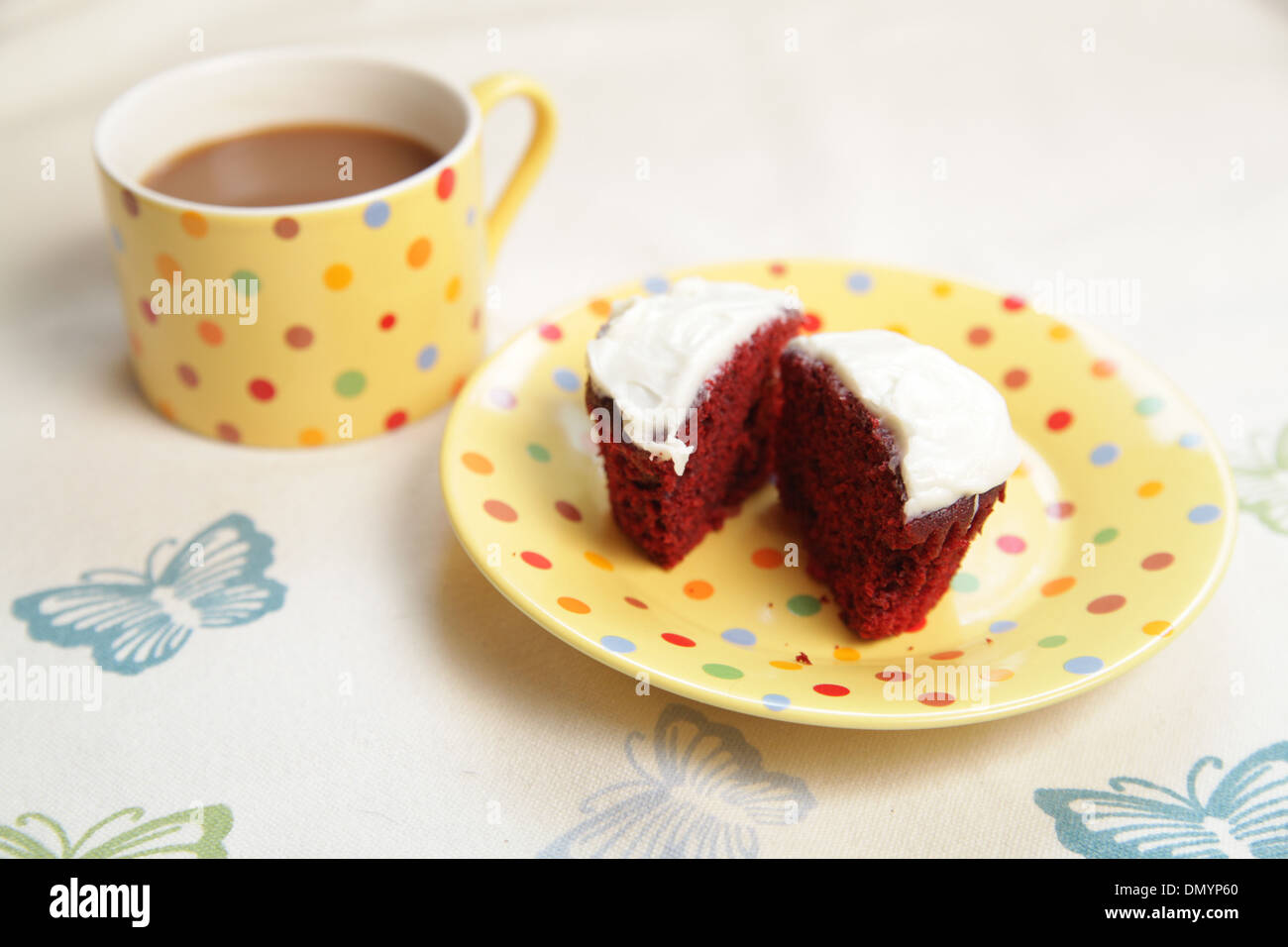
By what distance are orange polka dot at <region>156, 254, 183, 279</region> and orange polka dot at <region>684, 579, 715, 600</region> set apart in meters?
1.07

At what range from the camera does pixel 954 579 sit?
2010 millimetres

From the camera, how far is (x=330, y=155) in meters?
2.36

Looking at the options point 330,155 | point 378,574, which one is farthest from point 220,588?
point 330,155

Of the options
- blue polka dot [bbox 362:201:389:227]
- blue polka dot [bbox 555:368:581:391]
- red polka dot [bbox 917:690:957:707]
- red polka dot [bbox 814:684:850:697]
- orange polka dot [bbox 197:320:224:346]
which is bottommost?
red polka dot [bbox 814:684:850:697]

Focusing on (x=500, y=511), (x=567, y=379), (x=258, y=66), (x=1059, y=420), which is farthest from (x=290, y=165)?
(x=1059, y=420)

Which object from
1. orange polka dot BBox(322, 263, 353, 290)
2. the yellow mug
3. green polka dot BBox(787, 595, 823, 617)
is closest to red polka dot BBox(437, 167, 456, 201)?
the yellow mug

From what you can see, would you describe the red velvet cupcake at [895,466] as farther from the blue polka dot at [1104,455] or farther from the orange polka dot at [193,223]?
the orange polka dot at [193,223]

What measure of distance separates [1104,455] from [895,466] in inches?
22.0

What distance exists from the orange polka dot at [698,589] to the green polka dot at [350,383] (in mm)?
764

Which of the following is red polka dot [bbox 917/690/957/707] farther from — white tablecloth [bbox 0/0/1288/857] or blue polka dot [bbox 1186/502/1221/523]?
blue polka dot [bbox 1186/502/1221/523]

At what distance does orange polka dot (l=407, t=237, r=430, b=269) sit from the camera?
2154 mm

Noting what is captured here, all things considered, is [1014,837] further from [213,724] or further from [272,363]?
[272,363]

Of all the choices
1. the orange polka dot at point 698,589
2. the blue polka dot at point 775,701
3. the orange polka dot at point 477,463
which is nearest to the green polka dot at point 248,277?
the orange polka dot at point 477,463

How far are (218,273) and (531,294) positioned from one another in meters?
0.95
